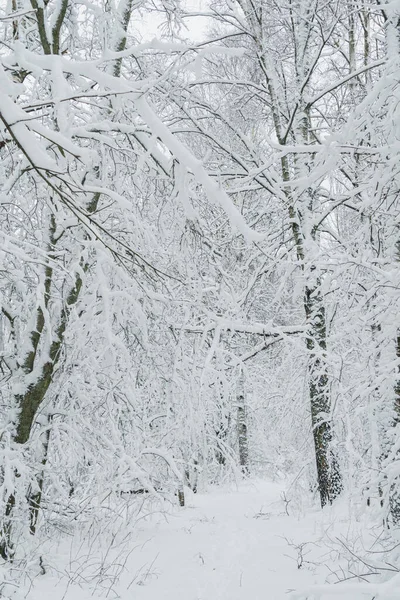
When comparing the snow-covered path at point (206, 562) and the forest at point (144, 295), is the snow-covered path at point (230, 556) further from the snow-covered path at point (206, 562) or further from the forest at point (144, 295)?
the forest at point (144, 295)

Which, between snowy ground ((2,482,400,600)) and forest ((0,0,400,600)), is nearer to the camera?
forest ((0,0,400,600))

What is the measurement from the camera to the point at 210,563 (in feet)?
17.5

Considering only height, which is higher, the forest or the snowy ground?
the forest

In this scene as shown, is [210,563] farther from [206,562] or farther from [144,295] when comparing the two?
[144,295]

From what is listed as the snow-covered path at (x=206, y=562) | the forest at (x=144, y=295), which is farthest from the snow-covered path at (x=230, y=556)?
the forest at (x=144, y=295)

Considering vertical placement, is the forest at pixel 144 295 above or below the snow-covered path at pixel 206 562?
above

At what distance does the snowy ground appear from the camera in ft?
13.6

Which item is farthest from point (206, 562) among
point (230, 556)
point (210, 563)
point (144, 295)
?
point (144, 295)

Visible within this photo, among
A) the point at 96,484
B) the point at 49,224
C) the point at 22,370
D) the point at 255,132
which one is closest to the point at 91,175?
the point at 49,224

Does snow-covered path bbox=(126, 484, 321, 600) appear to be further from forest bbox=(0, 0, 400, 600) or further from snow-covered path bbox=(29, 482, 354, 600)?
forest bbox=(0, 0, 400, 600)

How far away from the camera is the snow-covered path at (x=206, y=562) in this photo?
4230 mm

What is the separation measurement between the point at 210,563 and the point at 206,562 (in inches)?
2.0

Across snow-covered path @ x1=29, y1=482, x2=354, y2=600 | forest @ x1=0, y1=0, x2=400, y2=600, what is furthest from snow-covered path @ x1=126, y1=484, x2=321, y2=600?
forest @ x1=0, y1=0, x2=400, y2=600

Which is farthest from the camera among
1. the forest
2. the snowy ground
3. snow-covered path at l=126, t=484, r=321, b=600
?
snow-covered path at l=126, t=484, r=321, b=600
